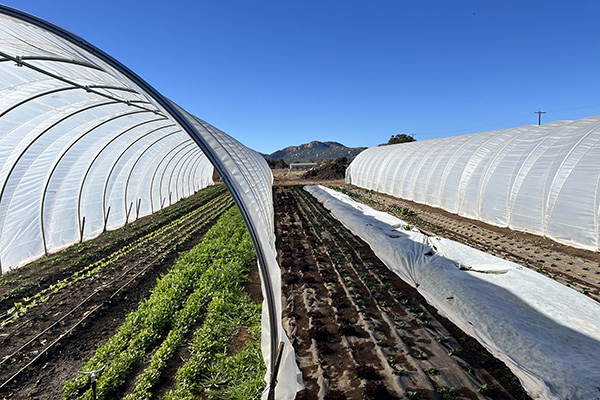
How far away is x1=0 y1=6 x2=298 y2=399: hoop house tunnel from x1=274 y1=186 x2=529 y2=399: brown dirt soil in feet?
2.94

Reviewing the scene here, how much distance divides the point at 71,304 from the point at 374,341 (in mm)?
6962

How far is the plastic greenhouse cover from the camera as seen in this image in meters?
4.32

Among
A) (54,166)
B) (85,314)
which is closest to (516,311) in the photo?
(85,314)

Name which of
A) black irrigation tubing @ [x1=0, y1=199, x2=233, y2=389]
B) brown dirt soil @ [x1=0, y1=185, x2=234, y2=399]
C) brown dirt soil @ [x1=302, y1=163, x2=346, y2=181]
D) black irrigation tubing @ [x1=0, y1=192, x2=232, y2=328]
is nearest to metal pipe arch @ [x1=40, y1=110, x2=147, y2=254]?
brown dirt soil @ [x1=0, y1=185, x2=234, y2=399]

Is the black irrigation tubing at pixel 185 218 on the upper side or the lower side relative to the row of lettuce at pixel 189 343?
upper

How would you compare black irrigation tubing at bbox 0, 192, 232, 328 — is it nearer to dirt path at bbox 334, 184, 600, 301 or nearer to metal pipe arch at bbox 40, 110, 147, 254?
metal pipe arch at bbox 40, 110, 147, 254

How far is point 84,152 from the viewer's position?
1165 centimetres

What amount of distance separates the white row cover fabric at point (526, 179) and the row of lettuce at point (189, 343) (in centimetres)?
1045

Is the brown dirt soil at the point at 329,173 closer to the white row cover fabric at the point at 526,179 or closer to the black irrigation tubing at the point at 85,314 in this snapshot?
the white row cover fabric at the point at 526,179

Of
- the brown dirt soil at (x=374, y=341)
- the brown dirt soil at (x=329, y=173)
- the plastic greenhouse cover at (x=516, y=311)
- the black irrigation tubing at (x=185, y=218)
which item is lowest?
the brown dirt soil at (x=374, y=341)

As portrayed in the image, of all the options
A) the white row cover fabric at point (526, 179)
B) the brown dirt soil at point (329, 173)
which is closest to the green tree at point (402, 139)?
the brown dirt soil at point (329, 173)

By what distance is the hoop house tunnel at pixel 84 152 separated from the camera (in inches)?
172

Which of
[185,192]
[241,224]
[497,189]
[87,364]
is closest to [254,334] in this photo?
[87,364]

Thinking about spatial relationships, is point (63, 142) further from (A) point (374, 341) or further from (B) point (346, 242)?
(A) point (374, 341)
